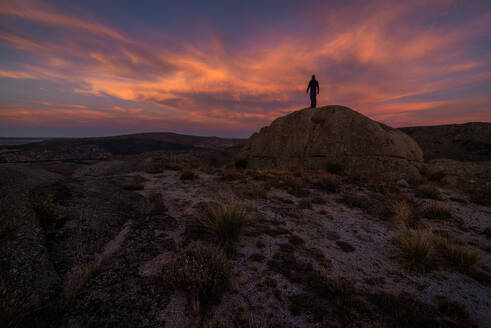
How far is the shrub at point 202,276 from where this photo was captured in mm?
2684

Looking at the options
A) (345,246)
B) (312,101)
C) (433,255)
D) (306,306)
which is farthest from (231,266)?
(312,101)

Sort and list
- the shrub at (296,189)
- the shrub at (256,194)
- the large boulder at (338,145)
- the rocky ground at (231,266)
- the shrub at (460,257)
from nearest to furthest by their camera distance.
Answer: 1. the rocky ground at (231,266)
2. the shrub at (460,257)
3. the shrub at (256,194)
4. the shrub at (296,189)
5. the large boulder at (338,145)

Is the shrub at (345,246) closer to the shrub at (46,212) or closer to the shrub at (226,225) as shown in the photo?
the shrub at (226,225)

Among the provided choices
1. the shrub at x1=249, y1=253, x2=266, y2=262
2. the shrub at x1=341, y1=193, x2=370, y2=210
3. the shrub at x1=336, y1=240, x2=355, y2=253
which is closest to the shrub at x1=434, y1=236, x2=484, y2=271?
the shrub at x1=336, y1=240, x2=355, y2=253

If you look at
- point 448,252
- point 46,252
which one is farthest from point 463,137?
point 46,252

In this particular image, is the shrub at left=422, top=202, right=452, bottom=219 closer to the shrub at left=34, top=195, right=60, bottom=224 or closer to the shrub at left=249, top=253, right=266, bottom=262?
the shrub at left=249, top=253, right=266, bottom=262

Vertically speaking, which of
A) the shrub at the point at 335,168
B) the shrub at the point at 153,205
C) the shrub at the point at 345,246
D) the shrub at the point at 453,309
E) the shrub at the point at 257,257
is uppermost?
the shrub at the point at 335,168

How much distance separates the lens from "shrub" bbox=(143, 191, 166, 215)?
18.0ft

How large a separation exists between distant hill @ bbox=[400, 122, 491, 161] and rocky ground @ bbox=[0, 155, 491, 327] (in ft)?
136

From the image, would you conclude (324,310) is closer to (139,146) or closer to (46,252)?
(46,252)

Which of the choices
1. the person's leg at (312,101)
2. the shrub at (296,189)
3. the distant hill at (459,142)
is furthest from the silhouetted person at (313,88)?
the distant hill at (459,142)

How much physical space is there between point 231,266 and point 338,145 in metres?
12.8

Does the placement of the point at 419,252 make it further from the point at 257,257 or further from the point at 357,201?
the point at 357,201

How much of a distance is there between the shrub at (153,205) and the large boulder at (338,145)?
10688mm
